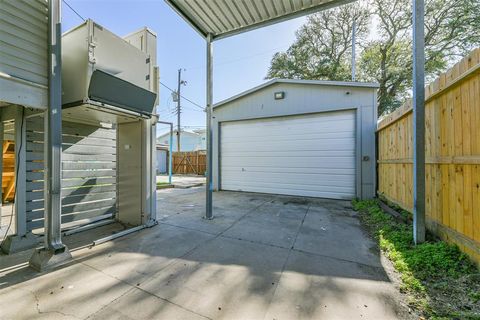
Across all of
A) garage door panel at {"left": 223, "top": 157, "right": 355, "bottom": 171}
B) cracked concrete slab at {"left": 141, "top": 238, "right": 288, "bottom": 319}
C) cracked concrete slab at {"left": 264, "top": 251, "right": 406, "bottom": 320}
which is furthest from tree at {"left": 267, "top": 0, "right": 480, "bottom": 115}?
cracked concrete slab at {"left": 141, "top": 238, "right": 288, "bottom": 319}

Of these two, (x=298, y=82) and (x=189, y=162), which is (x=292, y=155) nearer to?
(x=298, y=82)

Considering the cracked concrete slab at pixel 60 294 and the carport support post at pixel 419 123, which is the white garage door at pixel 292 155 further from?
the cracked concrete slab at pixel 60 294

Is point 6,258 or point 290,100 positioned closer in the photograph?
point 6,258

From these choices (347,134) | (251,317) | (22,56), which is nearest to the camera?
(251,317)

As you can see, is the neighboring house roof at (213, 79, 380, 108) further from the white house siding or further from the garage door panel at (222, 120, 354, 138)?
the white house siding

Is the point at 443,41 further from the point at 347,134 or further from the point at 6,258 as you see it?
the point at 6,258

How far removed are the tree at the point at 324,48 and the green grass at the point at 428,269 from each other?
1300 centimetres

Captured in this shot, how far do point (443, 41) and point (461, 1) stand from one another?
170cm

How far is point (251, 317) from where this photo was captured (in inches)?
58.3

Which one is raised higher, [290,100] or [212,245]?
[290,100]

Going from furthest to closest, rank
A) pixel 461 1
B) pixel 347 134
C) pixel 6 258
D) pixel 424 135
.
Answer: pixel 461 1 → pixel 347 134 → pixel 424 135 → pixel 6 258

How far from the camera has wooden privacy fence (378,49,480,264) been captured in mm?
1886

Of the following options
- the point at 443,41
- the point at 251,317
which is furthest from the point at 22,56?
the point at 443,41

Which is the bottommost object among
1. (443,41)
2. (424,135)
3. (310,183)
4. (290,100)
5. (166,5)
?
(310,183)
